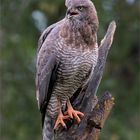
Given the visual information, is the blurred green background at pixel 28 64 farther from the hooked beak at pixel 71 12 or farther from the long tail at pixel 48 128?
the hooked beak at pixel 71 12

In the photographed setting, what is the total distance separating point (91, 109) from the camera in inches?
329

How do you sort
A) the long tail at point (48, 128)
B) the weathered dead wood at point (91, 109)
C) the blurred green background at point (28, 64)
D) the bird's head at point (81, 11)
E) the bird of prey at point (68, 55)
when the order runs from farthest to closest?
the blurred green background at point (28, 64), the long tail at point (48, 128), the bird of prey at point (68, 55), the bird's head at point (81, 11), the weathered dead wood at point (91, 109)

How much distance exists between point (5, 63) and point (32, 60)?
70cm

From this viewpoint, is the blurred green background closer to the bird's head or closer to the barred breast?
the barred breast

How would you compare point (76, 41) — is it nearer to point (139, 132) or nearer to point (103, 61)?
point (103, 61)

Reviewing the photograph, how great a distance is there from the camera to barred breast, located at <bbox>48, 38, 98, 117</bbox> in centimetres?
851

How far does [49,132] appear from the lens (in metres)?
8.80

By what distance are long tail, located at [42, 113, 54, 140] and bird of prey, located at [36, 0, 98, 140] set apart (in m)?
0.12

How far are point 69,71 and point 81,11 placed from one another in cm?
54

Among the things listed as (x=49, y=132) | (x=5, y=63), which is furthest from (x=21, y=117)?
(x=49, y=132)

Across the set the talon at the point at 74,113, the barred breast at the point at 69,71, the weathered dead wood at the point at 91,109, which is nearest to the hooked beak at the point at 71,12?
the barred breast at the point at 69,71

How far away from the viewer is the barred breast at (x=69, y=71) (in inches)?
335

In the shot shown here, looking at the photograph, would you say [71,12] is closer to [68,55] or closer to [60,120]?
[68,55]

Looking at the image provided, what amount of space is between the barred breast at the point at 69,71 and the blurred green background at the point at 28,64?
12.7 feet
